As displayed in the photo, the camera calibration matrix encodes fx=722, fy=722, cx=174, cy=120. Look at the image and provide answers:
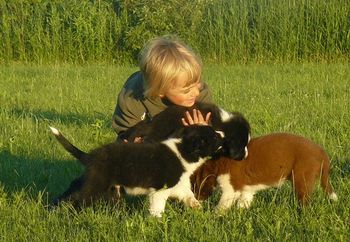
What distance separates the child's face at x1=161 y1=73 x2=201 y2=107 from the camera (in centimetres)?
564

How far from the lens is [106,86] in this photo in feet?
39.8

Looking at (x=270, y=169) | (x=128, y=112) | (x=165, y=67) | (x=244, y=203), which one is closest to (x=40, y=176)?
(x=128, y=112)

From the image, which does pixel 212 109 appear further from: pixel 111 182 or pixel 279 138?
pixel 111 182

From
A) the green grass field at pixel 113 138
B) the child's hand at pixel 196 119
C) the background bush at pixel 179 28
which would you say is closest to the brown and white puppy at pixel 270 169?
the green grass field at pixel 113 138

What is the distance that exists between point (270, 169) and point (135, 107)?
4.43 ft

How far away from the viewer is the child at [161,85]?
562 centimetres

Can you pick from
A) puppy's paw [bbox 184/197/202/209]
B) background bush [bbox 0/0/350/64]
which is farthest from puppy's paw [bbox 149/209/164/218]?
background bush [bbox 0/0/350/64]

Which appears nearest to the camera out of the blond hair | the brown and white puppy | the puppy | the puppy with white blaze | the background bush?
the puppy with white blaze

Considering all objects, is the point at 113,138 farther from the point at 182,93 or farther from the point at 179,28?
the point at 179,28

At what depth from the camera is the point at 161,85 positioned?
5656 millimetres

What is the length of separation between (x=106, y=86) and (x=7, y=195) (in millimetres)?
6473

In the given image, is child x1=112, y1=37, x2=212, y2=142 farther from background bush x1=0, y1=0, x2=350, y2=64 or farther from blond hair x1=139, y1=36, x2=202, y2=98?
background bush x1=0, y1=0, x2=350, y2=64

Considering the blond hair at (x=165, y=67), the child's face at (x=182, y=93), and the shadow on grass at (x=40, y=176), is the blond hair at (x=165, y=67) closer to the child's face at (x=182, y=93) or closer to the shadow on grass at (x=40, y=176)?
the child's face at (x=182, y=93)

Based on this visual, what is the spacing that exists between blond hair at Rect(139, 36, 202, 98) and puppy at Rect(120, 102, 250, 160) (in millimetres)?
200
